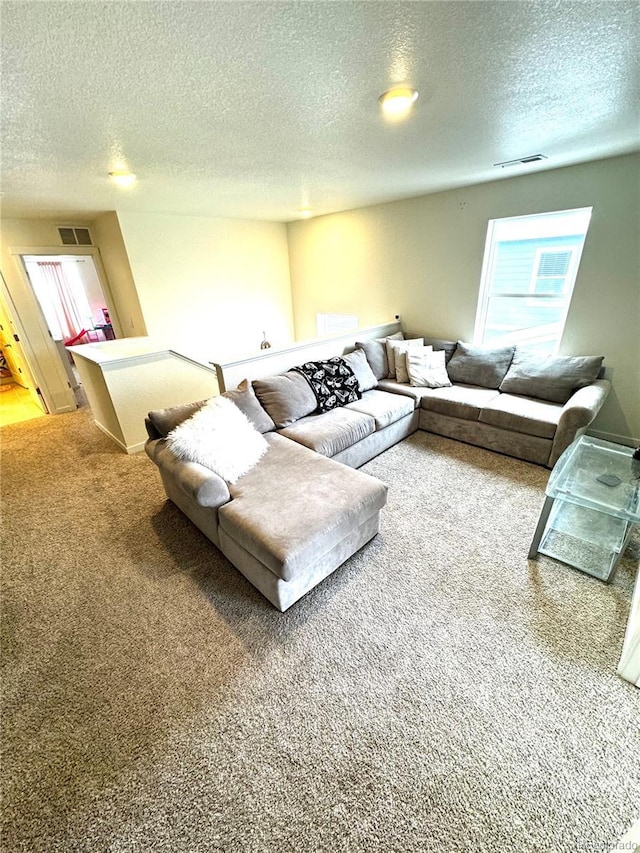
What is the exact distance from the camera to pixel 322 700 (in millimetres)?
1374

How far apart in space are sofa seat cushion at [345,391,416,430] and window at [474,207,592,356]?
1393 mm

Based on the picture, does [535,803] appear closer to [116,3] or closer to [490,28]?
[490,28]

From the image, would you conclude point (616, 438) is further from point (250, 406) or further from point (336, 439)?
point (250, 406)

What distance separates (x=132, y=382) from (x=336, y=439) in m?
2.14

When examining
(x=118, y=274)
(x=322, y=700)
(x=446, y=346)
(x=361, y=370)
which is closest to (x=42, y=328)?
(x=118, y=274)

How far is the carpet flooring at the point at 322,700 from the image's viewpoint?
1073 millimetres

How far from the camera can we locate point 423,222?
3.89m

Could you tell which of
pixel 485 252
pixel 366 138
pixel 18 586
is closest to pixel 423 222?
pixel 485 252

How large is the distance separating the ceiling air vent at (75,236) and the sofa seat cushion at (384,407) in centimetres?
419

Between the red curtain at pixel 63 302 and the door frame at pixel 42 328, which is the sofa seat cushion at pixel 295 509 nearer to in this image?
the door frame at pixel 42 328

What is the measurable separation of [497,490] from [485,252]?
2.58 meters

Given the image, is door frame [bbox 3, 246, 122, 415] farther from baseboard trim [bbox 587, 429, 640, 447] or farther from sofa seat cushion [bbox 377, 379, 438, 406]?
baseboard trim [bbox 587, 429, 640, 447]

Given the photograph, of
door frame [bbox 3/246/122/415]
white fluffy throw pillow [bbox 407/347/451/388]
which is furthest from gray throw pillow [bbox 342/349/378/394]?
door frame [bbox 3/246/122/415]

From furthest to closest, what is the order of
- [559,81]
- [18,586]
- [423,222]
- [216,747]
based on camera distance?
[423,222] < [18,586] < [559,81] < [216,747]
